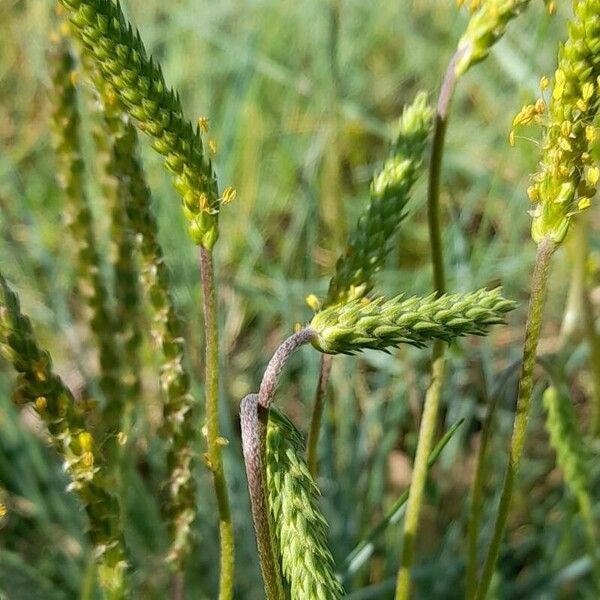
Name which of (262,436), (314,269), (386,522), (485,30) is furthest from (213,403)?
(314,269)

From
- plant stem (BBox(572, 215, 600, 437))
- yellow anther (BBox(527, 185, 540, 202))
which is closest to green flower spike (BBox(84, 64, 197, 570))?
yellow anther (BBox(527, 185, 540, 202))

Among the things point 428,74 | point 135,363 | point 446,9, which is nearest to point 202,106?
→ point 428,74

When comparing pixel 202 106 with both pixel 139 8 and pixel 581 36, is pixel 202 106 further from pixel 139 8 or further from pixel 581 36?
pixel 581 36

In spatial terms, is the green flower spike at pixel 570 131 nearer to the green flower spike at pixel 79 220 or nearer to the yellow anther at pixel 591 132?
the yellow anther at pixel 591 132

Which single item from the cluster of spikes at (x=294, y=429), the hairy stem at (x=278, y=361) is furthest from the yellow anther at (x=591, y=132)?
the hairy stem at (x=278, y=361)

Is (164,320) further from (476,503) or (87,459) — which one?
(476,503)
